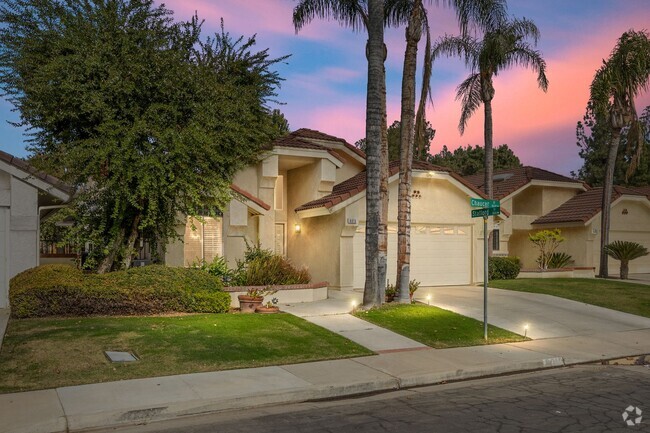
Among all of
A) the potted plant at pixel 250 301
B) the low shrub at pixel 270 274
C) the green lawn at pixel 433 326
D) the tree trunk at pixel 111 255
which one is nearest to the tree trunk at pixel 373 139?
the green lawn at pixel 433 326

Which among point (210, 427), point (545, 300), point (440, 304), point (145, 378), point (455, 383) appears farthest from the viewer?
point (545, 300)

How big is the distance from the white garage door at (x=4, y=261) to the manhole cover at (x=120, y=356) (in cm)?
586

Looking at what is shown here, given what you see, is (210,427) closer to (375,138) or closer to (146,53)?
(375,138)

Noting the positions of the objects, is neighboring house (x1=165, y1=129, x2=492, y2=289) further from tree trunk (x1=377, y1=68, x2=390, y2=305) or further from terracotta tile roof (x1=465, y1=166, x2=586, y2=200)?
terracotta tile roof (x1=465, y1=166, x2=586, y2=200)

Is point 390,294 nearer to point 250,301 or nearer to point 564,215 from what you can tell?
point 250,301

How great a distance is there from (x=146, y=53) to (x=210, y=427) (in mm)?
10454

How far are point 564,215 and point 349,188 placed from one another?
14.1 meters

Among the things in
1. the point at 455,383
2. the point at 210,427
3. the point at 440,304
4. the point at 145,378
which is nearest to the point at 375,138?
the point at 440,304

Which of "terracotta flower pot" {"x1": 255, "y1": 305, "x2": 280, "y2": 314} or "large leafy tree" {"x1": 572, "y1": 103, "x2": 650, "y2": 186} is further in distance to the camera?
"large leafy tree" {"x1": 572, "y1": 103, "x2": 650, "y2": 186}

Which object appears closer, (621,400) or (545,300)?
(621,400)

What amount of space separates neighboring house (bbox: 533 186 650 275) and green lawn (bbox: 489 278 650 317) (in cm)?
556

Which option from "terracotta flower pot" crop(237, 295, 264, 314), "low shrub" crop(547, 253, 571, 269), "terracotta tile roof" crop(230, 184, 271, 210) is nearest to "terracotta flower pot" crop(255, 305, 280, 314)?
"terracotta flower pot" crop(237, 295, 264, 314)

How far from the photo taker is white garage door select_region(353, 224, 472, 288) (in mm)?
20750

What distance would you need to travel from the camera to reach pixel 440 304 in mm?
16500
